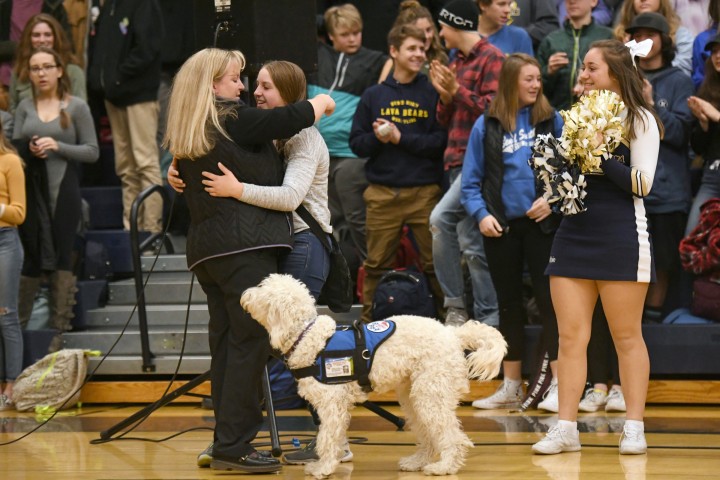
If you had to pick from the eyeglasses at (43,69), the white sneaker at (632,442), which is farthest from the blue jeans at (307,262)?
the eyeglasses at (43,69)

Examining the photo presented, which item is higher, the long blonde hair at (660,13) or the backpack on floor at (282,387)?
the long blonde hair at (660,13)

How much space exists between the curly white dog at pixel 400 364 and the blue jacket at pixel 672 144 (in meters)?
2.41

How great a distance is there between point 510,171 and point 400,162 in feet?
2.81

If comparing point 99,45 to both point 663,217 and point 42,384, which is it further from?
point 663,217

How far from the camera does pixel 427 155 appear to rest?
23.8ft

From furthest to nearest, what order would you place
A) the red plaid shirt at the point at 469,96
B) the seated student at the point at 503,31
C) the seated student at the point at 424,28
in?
the seated student at the point at 424,28, the seated student at the point at 503,31, the red plaid shirt at the point at 469,96

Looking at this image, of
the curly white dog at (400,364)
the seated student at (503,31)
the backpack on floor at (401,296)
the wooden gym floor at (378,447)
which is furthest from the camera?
the seated student at (503,31)

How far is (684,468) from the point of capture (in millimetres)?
4777

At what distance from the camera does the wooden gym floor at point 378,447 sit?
482cm

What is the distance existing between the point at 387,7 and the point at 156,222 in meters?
2.50

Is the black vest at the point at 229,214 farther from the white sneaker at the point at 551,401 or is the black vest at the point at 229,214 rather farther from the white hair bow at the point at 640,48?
the white sneaker at the point at 551,401

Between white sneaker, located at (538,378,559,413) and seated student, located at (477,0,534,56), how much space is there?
2267 mm

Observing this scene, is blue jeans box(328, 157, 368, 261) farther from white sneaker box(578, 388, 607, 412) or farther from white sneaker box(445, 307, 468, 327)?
white sneaker box(578, 388, 607, 412)

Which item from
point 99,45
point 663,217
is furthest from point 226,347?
point 99,45
